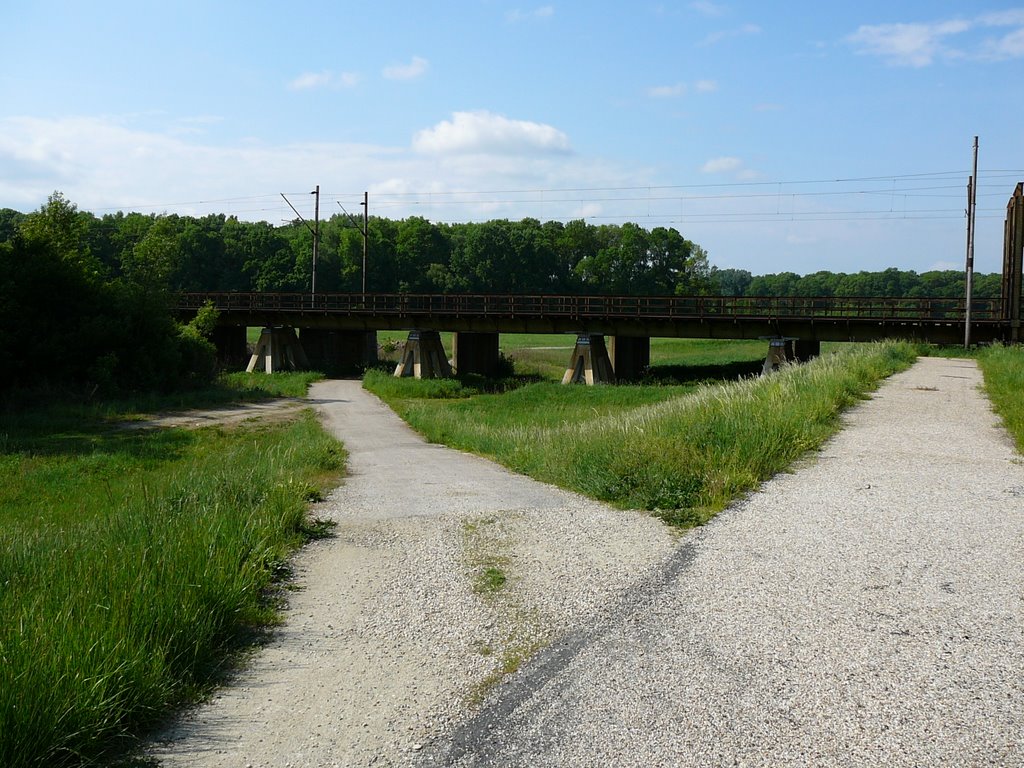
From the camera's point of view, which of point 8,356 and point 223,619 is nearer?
point 223,619

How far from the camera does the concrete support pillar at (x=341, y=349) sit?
6231cm

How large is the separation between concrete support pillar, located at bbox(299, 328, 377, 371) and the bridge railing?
2261mm

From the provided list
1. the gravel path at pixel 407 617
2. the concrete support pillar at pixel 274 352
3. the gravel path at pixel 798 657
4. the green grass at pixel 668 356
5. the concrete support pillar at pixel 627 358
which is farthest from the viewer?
the concrete support pillar at pixel 274 352

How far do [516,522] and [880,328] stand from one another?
38082 millimetres

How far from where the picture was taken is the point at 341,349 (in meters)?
62.8

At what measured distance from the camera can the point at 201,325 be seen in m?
49.4

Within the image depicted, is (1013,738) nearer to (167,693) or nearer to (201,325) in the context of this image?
(167,693)

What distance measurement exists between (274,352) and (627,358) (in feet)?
71.7

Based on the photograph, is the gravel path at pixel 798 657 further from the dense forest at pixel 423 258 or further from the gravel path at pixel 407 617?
the dense forest at pixel 423 258

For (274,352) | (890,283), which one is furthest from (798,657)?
(890,283)

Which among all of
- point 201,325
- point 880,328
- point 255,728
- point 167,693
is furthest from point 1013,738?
point 201,325

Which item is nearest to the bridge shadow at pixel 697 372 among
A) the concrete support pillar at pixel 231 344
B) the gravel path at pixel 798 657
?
the concrete support pillar at pixel 231 344

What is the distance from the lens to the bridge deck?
144ft

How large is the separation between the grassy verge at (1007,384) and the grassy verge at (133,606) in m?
11.7
